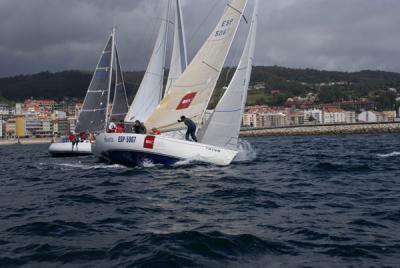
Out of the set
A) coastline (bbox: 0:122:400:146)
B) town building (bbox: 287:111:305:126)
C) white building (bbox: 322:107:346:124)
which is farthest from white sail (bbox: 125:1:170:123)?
white building (bbox: 322:107:346:124)

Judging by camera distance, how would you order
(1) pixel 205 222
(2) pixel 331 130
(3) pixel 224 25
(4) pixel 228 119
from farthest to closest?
(2) pixel 331 130 < (3) pixel 224 25 < (4) pixel 228 119 < (1) pixel 205 222

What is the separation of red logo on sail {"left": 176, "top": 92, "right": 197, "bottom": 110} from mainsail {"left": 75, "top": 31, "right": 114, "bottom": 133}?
1544 cm

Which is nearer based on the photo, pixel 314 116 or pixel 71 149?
pixel 71 149

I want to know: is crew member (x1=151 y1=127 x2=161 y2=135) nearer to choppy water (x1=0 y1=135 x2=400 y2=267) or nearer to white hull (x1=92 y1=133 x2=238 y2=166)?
white hull (x1=92 y1=133 x2=238 y2=166)

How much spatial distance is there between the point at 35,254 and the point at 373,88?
20263cm

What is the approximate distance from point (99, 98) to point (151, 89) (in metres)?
8.87

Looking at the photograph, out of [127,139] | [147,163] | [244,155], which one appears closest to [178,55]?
[244,155]

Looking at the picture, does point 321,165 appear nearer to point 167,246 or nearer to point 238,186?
point 238,186

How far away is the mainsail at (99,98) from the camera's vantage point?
30469 millimetres

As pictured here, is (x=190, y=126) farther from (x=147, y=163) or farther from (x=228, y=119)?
(x=147, y=163)

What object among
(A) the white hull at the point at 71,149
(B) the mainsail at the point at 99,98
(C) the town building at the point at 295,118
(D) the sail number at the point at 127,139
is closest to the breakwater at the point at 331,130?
(C) the town building at the point at 295,118

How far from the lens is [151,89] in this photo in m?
22.9

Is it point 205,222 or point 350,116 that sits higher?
point 205,222

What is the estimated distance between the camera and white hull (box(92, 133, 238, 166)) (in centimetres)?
1439
